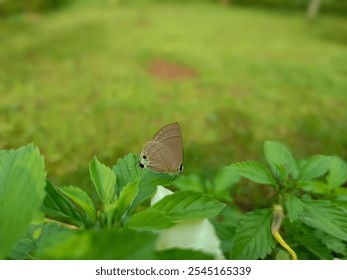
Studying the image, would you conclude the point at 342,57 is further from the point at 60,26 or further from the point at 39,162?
the point at 39,162

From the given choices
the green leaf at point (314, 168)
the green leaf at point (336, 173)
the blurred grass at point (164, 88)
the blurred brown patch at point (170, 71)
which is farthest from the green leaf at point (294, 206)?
the blurred brown patch at point (170, 71)

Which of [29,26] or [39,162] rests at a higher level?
[39,162]

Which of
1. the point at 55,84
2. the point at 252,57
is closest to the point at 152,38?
the point at 252,57

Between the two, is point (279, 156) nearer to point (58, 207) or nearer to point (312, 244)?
point (312, 244)

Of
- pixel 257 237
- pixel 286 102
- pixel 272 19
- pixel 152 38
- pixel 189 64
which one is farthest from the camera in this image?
pixel 272 19

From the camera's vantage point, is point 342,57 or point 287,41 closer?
point 342,57
